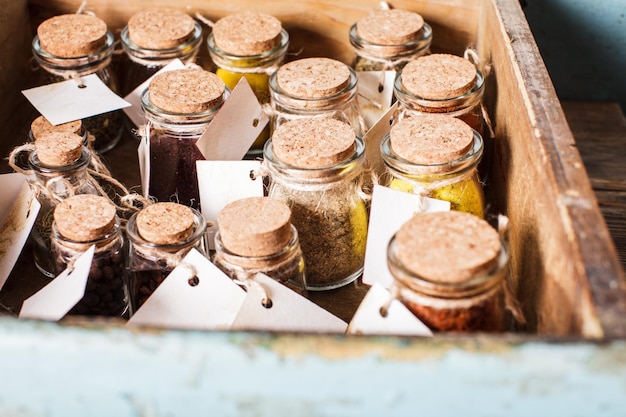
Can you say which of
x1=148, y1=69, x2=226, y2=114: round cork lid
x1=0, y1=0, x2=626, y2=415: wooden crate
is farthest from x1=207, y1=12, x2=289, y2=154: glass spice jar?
x1=0, y1=0, x2=626, y2=415: wooden crate

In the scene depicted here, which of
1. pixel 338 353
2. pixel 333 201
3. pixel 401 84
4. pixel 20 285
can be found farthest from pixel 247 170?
pixel 338 353

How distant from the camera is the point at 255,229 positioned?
82 cm

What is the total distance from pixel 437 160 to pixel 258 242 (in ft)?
0.80

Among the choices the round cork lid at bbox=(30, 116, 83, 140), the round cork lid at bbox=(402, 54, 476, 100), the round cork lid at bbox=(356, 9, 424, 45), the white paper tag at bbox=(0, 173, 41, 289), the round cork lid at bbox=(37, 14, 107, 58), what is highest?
the round cork lid at bbox=(402, 54, 476, 100)

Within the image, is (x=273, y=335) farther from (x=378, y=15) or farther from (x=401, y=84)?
(x=378, y=15)

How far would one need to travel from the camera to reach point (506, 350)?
1.93 ft

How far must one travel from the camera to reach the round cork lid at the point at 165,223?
33.9 inches

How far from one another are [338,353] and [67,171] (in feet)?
1.79

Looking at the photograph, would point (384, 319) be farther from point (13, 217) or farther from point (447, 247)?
point (13, 217)

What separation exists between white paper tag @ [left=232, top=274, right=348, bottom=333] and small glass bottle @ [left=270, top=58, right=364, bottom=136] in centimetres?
32

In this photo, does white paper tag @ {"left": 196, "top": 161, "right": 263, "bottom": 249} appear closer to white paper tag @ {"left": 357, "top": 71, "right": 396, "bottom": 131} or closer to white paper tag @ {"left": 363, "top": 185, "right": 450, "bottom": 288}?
white paper tag @ {"left": 363, "top": 185, "right": 450, "bottom": 288}

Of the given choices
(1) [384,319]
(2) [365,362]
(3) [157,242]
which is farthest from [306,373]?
(3) [157,242]

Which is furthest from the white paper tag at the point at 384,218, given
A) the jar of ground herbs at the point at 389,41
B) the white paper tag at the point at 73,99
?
the white paper tag at the point at 73,99

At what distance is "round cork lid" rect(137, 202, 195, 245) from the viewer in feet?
2.82
